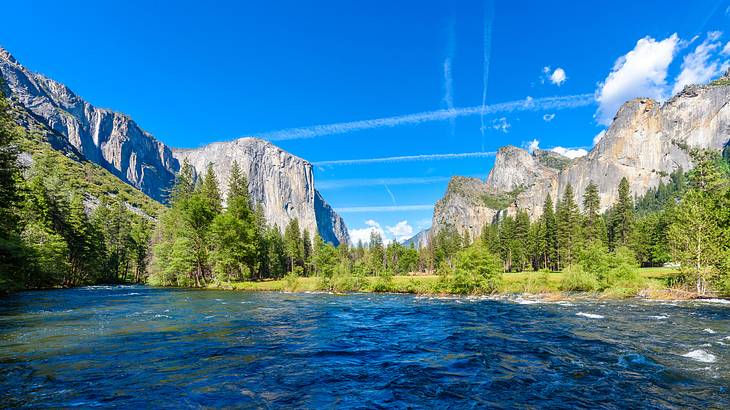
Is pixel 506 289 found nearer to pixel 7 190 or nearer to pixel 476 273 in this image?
pixel 476 273

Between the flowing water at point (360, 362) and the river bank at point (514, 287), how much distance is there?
49.3ft

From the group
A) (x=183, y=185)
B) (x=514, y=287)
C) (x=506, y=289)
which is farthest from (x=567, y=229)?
(x=183, y=185)

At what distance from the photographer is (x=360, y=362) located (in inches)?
507

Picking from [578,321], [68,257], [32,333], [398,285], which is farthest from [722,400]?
[68,257]

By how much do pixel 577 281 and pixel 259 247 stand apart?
53204 mm

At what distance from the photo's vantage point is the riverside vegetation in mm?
36938

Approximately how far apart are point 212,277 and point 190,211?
39.1ft

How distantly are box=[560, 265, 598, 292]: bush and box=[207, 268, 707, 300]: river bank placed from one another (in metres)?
0.82

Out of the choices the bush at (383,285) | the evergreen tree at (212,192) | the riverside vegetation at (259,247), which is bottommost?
the bush at (383,285)

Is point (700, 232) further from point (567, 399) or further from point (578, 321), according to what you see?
point (567, 399)

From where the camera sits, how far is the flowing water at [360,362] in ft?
29.1

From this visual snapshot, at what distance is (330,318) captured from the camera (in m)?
24.4

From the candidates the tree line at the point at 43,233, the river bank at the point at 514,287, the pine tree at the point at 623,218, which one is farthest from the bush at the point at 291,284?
the pine tree at the point at 623,218

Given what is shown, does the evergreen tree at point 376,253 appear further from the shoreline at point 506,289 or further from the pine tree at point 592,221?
the shoreline at point 506,289
